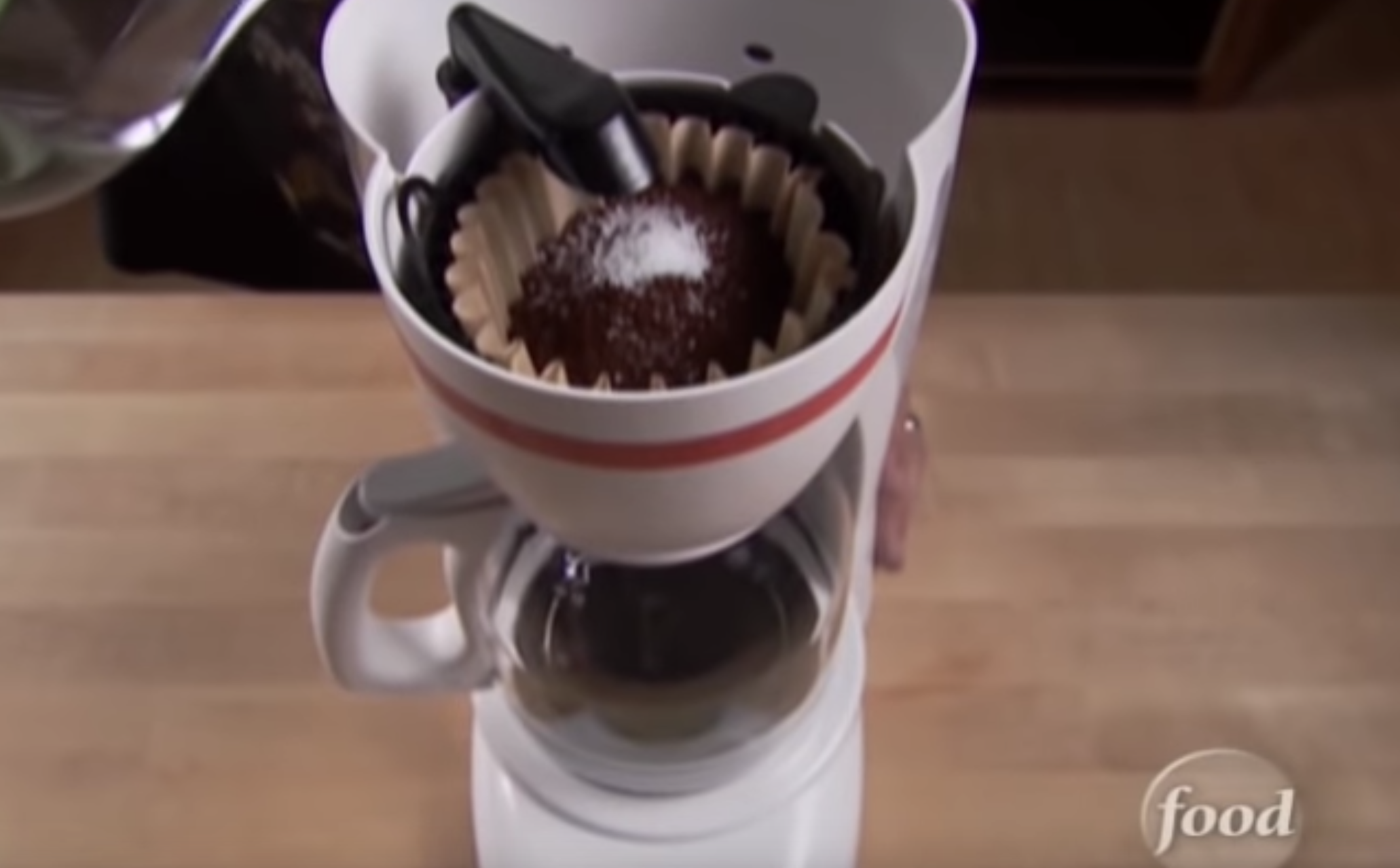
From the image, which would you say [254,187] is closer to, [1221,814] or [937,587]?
[937,587]

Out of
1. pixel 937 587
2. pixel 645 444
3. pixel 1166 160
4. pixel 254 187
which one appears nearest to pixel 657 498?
pixel 645 444

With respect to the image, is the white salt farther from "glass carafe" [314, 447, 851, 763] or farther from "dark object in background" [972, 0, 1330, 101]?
"dark object in background" [972, 0, 1330, 101]

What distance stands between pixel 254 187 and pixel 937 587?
59 cm

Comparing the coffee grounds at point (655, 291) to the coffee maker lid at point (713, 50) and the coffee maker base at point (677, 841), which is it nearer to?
the coffee maker lid at point (713, 50)

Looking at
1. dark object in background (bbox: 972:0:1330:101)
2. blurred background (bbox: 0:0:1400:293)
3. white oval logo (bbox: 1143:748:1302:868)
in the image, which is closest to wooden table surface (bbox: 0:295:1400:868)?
white oval logo (bbox: 1143:748:1302:868)

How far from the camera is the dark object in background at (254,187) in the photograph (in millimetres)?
918

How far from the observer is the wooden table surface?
54 centimetres

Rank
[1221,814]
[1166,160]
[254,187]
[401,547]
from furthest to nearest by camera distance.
→ [1166,160]
[254,187]
[1221,814]
[401,547]

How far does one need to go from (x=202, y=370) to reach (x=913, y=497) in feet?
0.91

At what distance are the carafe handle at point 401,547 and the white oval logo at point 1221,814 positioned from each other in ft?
0.73

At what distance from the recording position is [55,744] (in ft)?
1.80

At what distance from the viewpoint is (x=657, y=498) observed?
1.14 ft

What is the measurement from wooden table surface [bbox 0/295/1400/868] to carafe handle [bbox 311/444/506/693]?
0.07 m

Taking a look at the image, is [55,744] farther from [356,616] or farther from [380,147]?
[380,147]
